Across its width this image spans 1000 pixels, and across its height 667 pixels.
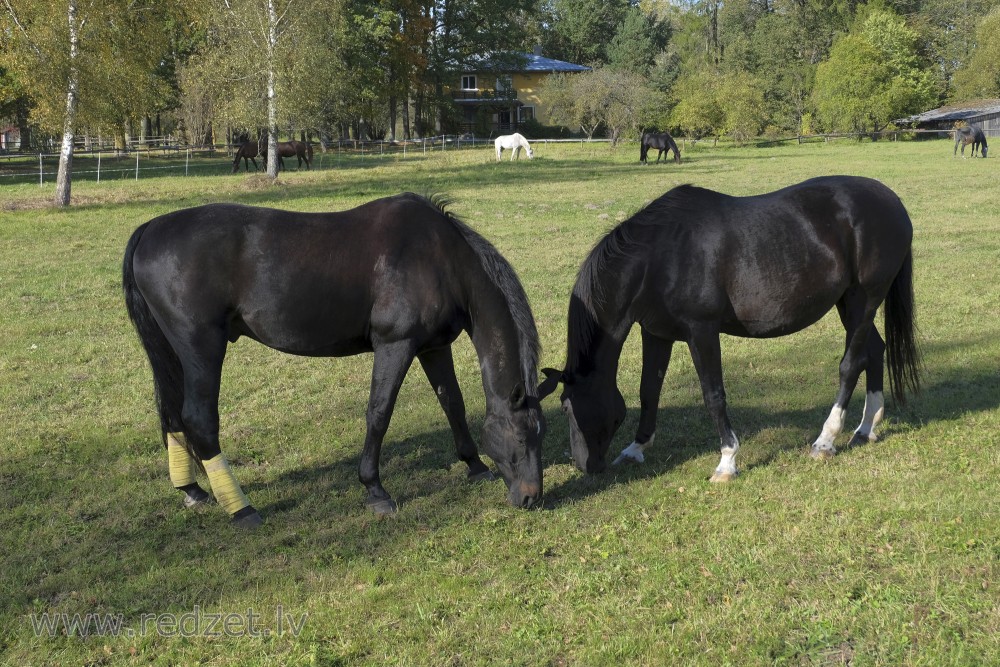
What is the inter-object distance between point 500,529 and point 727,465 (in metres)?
1.66

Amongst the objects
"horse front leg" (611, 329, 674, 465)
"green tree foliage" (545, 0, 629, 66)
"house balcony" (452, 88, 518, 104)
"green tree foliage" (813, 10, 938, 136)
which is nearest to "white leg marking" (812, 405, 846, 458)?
"horse front leg" (611, 329, 674, 465)

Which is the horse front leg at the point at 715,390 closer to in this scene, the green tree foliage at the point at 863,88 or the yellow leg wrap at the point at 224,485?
the yellow leg wrap at the point at 224,485

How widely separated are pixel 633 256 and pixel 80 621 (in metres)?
3.77

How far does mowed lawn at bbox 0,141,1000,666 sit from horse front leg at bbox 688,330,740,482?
0.50 feet

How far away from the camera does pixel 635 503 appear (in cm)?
538

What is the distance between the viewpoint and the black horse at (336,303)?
16.8 ft

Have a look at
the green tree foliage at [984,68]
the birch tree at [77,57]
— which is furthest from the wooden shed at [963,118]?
the birch tree at [77,57]

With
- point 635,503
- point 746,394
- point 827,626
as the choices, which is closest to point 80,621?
point 635,503

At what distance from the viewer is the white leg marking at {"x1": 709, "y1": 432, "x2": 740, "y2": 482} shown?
5.68 meters

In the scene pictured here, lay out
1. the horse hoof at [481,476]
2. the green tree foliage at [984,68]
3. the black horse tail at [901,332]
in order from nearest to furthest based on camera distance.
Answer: the horse hoof at [481,476] → the black horse tail at [901,332] → the green tree foliage at [984,68]

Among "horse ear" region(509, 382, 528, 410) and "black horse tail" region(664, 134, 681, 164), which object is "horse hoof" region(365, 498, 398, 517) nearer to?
"horse ear" region(509, 382, 528, 410)

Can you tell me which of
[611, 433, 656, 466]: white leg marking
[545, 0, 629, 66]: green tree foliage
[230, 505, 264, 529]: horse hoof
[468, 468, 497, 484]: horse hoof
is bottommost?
[230, 505, 264, 529]: horse hoof

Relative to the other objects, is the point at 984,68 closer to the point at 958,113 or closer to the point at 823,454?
the point at 958,113

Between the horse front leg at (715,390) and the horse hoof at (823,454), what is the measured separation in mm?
656
